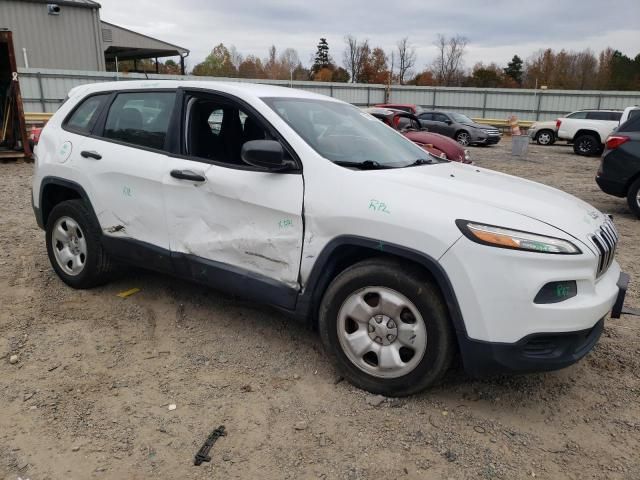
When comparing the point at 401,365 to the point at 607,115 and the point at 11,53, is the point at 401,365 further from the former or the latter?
the point at 607,115

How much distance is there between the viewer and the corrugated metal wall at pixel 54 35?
21.4 meters

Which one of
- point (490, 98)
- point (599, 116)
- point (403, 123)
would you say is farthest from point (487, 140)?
point (490, 98)

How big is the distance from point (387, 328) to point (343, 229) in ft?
1.96

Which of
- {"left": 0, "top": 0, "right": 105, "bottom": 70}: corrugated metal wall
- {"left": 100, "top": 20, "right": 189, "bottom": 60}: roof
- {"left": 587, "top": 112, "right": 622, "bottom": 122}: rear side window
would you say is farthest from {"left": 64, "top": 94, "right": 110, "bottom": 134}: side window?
{"left": 100, "top": 20, "right": 189, "bottom": 60}: roof

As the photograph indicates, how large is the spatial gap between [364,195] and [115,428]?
181 cm

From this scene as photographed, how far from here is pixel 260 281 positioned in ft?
10.7

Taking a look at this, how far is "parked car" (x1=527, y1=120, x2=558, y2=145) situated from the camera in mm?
22062

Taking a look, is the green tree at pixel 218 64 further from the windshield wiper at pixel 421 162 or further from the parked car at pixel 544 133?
the windshield wiper at pixel 421 162

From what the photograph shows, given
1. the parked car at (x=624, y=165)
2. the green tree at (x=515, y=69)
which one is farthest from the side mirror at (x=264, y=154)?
the green tree at (x=515, y=69)

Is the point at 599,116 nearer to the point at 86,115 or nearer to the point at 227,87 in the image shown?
the point at 227,87

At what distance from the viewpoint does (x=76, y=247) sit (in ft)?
14.3

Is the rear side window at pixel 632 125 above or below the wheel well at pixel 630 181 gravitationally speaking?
above

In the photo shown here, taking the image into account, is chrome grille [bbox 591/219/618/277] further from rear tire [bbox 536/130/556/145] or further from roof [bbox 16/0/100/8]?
roof [bbox 16/0/100/8]

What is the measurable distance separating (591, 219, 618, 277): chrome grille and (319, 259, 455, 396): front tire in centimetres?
89
